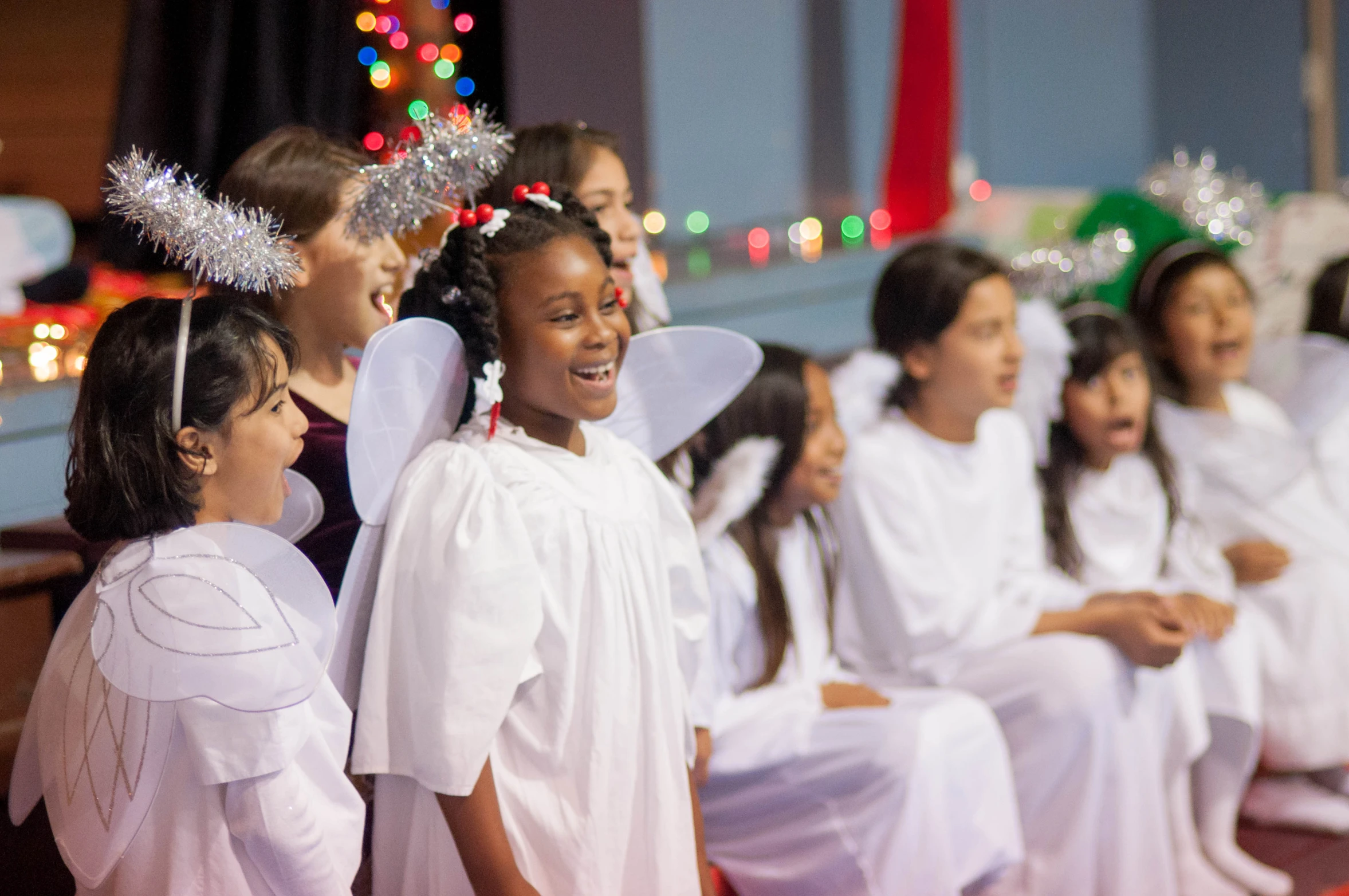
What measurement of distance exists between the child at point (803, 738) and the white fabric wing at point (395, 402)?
0.73m

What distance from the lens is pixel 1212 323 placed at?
334 centimetres

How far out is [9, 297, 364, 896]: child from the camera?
1.48 m

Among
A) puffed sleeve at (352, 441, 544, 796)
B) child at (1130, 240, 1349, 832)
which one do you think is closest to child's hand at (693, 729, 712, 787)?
puffed sleeve at (352, 441, 544, 796)

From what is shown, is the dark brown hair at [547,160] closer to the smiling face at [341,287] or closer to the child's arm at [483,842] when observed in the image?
the smiling face at [341,287]

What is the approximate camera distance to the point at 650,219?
5098 millimetres

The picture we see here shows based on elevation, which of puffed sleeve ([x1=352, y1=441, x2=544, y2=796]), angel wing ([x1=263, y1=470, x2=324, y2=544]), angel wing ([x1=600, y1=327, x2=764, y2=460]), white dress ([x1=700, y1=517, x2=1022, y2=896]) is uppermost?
angel wing ([x1=600, y1=327, x2=764, y2=460])

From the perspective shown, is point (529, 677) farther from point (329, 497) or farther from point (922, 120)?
point (922, 120)

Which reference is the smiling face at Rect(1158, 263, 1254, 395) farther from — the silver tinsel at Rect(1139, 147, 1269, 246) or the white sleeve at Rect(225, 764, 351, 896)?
the white sleeve at Rect(225, 764, 351, 896)

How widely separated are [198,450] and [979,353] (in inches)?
64.9

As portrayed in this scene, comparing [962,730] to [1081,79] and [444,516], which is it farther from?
[1081,79]

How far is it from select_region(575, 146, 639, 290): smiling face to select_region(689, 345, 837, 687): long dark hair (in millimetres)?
302

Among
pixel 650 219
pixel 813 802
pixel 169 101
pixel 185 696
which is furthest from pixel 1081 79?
pixel 185 696

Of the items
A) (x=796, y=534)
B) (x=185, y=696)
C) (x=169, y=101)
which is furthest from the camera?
(x=169, y=101)

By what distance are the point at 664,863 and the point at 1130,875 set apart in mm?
1200
